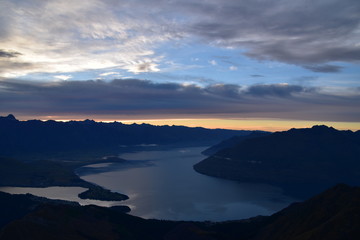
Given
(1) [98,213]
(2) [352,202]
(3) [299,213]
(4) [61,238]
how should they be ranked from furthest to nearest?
1. (1) [98,213]
2. (3) [299,213]
3. (4) [61,238]
4. (2) [352,202]

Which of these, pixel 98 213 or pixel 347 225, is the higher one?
pixel 347 225

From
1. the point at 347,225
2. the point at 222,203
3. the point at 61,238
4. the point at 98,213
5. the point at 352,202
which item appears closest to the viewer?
the point at 347,225

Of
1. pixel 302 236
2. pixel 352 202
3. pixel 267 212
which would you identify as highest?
pixel 352 202

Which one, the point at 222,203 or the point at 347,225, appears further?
the point at 222,203

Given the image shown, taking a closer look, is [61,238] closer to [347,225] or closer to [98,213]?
[98,213]

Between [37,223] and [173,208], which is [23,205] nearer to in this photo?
[37,223]

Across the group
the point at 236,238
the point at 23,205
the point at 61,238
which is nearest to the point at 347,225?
the point at 236,238
